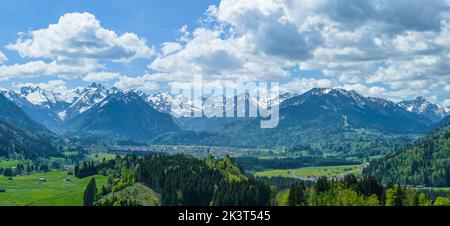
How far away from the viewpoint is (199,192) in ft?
602

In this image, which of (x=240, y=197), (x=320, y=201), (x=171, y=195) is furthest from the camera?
(x=171, y=195)

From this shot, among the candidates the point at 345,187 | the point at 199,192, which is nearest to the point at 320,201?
the point at 345,187

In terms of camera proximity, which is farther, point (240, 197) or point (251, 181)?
point (251, 181)
